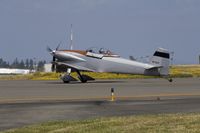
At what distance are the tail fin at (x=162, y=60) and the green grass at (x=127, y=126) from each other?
26400 millimetres

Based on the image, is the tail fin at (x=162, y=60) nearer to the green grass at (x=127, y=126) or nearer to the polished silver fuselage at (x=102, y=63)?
the polished silver fuselage at (x=102, y=63)

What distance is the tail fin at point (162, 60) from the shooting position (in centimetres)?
3956

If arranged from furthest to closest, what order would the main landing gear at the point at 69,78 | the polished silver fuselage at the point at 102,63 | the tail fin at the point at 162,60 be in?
the tail fin at the point at 162,60 → the polished silver fuselage at the point at 102,63 → the main landing gear at the point at 69,78

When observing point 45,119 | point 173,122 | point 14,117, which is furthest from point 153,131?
point 14,117

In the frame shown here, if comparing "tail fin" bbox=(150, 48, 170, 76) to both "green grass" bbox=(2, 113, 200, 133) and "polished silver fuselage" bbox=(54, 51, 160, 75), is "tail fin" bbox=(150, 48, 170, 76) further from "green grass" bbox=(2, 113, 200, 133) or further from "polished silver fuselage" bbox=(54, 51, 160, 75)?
"green grass" bbox=(2, 113, 200, 133)

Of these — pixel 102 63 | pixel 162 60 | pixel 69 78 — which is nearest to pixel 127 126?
pixel 69 78

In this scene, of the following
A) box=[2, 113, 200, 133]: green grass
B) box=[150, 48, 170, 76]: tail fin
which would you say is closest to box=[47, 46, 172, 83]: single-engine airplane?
box=[150, 48, 170, 76]: tail fin

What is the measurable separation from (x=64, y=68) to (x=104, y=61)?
323 cm

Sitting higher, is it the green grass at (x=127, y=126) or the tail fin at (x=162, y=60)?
the tail fin at (x=162, y=60)

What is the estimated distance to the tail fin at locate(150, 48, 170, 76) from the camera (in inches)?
1558

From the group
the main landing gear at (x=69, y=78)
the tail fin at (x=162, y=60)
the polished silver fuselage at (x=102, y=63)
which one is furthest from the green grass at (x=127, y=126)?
the tail fin at (x=162, y=60)

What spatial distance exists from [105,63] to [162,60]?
4601mm

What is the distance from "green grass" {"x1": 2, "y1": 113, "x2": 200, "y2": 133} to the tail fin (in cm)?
2640

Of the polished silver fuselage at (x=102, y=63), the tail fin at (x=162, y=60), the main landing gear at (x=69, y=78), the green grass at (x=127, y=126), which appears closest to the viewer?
the green grass at (x=127, y=126)
